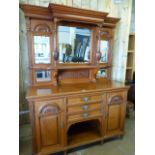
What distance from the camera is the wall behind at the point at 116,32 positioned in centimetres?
197

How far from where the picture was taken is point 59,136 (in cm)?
179

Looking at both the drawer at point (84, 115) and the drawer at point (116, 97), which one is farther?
the drawer at point (116, 97)

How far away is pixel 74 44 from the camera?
6.97 ft

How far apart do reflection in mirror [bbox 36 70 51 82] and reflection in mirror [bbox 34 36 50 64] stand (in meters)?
0.14

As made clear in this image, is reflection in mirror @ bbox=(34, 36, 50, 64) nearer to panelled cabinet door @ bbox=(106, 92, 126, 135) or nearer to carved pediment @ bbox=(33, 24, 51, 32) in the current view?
carved pediment @ bbox=(33, 24, 51, 32)

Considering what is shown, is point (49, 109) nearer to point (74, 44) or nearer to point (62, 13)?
point (74, 44)

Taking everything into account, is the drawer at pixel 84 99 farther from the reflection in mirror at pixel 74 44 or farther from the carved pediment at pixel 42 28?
the carved pediment at pixel 42 28

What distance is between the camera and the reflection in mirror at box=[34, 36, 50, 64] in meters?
1.93

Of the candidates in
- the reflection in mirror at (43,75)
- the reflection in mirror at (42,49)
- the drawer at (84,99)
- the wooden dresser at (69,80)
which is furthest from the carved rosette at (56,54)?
the drawer at (84,99)

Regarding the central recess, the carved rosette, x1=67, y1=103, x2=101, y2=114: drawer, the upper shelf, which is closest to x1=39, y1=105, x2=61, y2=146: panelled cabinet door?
x1=67, y1=103, x2=101, y2=114: drawer

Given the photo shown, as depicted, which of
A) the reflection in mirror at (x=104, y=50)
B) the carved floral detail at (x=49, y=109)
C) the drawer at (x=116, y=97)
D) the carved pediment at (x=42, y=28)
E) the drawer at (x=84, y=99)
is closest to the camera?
the carved floral detail at (x=49, y=109)
